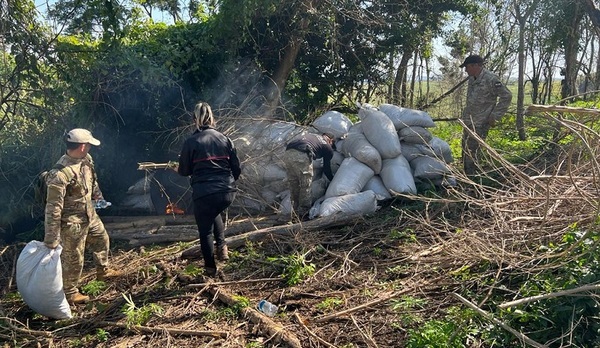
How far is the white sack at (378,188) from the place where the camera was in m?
5.96

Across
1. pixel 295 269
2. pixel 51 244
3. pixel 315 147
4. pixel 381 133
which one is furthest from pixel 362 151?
pixel 51 244

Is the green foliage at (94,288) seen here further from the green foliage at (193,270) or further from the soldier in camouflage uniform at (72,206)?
the green foliage at (193,270)

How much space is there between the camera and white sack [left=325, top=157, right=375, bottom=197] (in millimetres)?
5773

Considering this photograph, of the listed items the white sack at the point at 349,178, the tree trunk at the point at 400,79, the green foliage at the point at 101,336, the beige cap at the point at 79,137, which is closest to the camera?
the green foliage at the point at 101,336

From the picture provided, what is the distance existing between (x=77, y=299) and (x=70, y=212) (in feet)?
2.40

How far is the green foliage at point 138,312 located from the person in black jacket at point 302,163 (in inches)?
77.8

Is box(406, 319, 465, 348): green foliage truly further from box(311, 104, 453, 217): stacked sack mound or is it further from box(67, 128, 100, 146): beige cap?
box(67, 128, 100, 146): beige cap

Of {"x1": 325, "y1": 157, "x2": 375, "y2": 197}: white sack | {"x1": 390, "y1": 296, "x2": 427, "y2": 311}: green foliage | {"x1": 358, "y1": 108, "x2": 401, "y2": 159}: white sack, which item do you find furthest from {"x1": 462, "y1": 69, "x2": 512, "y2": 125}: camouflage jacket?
{"x1": 390, "y1": 296, "x2": 427, "y2": 311}: green foliage

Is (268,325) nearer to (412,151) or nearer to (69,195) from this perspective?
(69,195)

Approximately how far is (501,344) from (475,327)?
0.22 meters

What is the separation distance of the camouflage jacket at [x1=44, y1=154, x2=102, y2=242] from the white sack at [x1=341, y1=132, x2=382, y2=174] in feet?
9.51

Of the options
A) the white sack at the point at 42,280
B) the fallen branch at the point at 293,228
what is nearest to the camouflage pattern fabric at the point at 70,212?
the white sack at the point at 42,280

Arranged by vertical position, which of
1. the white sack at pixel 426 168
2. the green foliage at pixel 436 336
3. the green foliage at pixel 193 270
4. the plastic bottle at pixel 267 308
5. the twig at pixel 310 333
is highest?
the white sack at pixel 426 168

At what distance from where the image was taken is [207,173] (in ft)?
14.4
